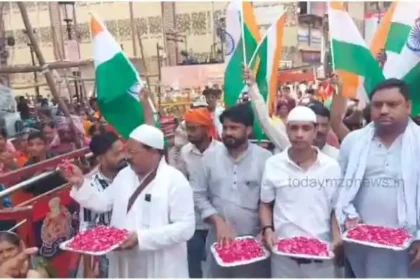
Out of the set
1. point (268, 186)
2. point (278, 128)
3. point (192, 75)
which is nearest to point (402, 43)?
point (278, 128)

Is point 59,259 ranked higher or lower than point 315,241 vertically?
lower

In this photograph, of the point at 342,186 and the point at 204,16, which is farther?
the point at 204,16

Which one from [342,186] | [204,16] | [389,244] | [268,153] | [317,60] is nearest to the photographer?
[389,244]

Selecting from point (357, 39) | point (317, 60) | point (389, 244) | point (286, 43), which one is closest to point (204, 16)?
point (286, 43)

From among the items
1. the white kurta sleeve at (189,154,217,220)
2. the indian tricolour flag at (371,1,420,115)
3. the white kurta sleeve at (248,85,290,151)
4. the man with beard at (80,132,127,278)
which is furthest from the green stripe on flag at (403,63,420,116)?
the man with beard at (80,132,127,278)

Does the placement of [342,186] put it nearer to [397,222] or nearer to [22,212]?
[397,222]

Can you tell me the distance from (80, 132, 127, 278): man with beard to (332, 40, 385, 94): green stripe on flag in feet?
6.35

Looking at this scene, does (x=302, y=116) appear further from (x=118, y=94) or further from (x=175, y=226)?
(x=118, y=94)

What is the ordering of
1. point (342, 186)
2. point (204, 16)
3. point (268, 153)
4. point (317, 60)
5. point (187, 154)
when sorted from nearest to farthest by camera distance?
point (342, 186) → point (268, 153) → point (187, 154) → point (204, 16) → point (317, 60)

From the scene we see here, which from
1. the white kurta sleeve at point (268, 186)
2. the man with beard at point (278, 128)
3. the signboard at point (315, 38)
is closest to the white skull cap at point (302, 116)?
the white kurta sleeve at point (268, 186)

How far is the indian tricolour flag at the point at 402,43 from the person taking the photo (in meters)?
4.35

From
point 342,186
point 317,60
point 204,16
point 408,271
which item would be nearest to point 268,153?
point 342,186

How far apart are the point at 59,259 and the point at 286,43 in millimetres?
25338

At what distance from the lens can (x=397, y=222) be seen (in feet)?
10.6
